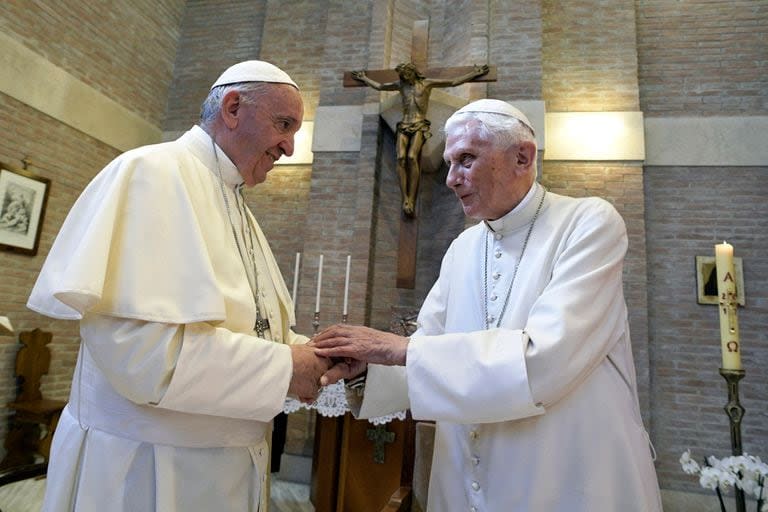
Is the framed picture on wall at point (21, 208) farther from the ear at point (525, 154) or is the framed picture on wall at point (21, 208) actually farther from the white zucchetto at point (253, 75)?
the ear at point (525, 154)

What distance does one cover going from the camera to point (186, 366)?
119cm

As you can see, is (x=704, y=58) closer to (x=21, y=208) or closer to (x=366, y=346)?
(x=366, y=346)

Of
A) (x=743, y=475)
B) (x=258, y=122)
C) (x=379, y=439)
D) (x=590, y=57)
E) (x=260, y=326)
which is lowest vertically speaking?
(x=379, y=439)

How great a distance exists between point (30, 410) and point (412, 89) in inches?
189

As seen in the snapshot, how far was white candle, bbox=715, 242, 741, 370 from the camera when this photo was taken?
2441 mm

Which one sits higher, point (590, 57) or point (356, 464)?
point (590, 57)

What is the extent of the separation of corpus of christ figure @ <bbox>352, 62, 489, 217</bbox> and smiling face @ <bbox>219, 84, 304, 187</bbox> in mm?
3490

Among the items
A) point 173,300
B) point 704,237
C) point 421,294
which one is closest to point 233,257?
point 173,300

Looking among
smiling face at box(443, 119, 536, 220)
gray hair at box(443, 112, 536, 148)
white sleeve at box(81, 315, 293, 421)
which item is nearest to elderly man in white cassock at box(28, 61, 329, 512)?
white sleeve at box(81, 315, 293, 421)

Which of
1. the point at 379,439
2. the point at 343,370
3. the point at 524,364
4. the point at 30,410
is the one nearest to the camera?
the point at 524,364

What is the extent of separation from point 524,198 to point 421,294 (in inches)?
160

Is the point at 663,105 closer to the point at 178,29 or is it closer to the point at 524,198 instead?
the point at 524,198

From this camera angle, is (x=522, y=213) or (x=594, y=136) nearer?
(x=522, y=213)

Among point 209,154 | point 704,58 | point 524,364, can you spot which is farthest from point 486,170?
point 704,58
